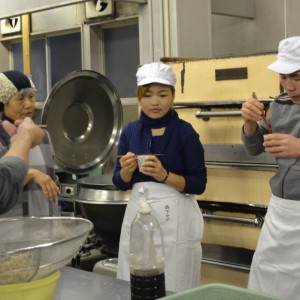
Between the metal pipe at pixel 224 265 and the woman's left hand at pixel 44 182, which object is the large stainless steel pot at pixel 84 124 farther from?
the woman's left hand at pixel 44 182

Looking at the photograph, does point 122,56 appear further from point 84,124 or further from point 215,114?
point 215,114

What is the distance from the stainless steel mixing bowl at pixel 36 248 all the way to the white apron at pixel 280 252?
2.95 ft

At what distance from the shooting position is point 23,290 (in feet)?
4.78

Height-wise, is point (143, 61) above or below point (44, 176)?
above

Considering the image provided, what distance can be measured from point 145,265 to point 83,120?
2474 mm

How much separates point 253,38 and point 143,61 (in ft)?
2.91

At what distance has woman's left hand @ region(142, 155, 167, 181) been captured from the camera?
2.45 m

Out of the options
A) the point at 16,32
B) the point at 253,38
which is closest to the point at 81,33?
the point at 16,32

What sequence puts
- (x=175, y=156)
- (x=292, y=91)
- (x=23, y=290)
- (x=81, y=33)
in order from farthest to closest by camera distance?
(x=81, y=33) < (x=175, y=156) < (x=292, y=91) < (x=23, y=290)

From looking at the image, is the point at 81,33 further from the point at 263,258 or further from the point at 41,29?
the point at 263,258

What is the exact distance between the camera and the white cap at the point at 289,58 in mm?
2172

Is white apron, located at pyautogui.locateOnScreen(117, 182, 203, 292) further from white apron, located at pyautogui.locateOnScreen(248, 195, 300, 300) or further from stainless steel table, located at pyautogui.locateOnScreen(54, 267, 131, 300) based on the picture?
stainless steel table, located at pyautogui.locateOnScreen(54, 267, 131, 300)

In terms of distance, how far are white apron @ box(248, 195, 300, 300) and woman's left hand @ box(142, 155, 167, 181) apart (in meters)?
0.49

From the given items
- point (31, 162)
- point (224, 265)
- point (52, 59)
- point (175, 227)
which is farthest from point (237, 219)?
point (52, 59)
